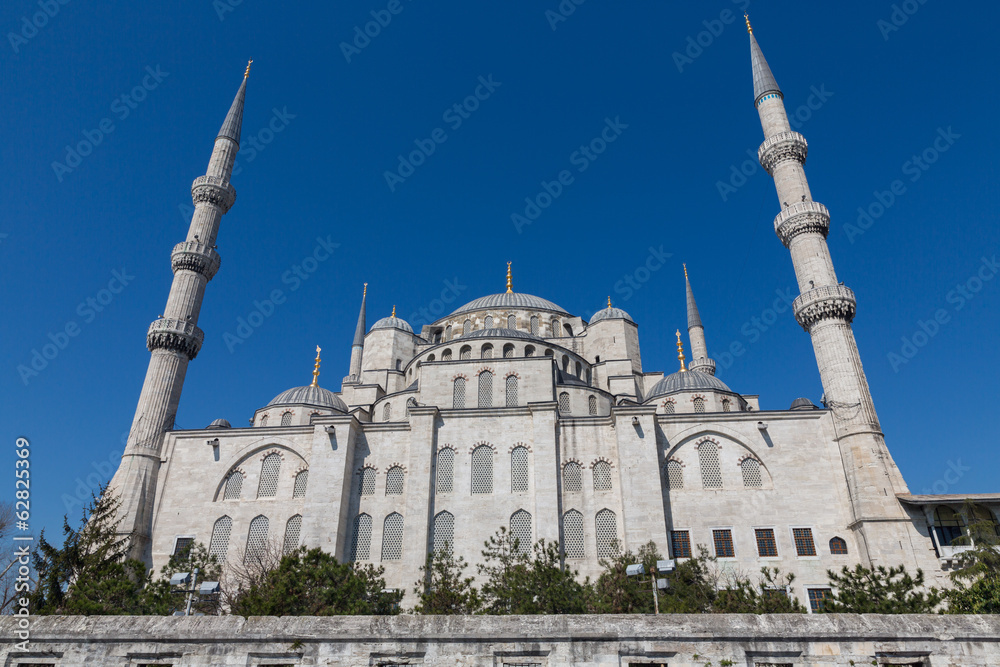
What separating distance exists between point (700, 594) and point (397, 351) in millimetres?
21350

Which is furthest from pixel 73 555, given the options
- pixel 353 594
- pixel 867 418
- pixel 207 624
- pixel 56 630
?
pixel 867 418

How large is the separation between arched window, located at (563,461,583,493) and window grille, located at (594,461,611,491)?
1.64 ft

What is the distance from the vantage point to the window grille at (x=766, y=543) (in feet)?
66.6

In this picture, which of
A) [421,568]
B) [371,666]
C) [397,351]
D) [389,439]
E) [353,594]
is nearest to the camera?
[371,666]

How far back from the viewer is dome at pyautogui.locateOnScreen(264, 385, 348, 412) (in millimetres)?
27797

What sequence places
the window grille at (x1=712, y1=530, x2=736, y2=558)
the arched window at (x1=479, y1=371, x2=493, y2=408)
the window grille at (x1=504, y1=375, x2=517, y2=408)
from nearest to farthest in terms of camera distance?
1. the window grille at (x1=712, y1=530, x2=736, y2=558)
2. the window grille at (x1=504, y1=375, x2=517, y2=408)
3. the arched window at (x1=479, y1=371, x2=493, y2=408)

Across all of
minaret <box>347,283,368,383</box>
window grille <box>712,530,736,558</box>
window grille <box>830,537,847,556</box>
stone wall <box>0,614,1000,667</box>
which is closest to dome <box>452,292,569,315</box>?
minaret <box>347,283,368,383</box>

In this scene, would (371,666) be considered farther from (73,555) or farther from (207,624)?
(73,555)

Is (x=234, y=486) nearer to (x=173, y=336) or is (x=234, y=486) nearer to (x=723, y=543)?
(x=173, y=336)

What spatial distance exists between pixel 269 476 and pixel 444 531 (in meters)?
6.81

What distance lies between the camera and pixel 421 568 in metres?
19.6

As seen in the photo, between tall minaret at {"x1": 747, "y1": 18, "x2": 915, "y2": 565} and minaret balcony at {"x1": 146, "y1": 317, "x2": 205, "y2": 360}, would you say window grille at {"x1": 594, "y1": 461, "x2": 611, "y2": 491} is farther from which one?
minaret balcony at {"x1": 146, "y1": 317, "x2": 205, "y2": 360}

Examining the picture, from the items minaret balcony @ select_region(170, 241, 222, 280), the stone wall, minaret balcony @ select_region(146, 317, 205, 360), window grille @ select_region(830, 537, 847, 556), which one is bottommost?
the stone wall

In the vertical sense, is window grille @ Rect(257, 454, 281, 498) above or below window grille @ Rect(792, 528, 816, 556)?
above
